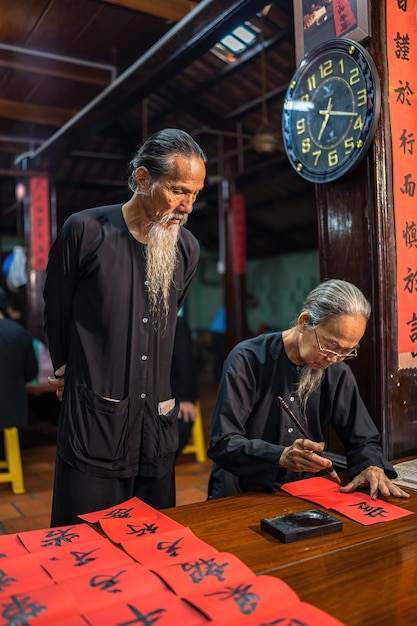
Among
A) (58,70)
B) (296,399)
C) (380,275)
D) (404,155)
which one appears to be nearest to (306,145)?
(404,155)

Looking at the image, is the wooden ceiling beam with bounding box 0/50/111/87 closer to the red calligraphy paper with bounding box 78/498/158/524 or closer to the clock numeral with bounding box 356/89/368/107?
the clock numeral with bounding box 356/89/368/107

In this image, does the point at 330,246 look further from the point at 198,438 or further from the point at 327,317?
the point at 198,438

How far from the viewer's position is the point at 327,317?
2.03m

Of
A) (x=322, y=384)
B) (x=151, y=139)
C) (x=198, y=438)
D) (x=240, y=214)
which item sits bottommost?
(x=198, y=438)

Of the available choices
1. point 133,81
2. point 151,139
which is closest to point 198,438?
point 133,81

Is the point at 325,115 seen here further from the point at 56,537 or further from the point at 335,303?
the point at 56,537

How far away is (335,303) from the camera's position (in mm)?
2016

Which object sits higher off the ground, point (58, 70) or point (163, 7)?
point (58, 70)

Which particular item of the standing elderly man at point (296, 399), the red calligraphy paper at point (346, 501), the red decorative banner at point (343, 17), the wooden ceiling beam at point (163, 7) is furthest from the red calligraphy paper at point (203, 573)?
the wooden ceiling beam at point (163, 7)

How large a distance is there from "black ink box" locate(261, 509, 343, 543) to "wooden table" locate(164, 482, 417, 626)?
0.02 m

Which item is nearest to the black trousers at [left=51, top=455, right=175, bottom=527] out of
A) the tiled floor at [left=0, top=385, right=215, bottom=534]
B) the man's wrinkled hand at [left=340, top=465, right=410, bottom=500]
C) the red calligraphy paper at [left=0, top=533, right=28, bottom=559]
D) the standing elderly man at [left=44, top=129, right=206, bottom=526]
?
the standing elderly man at [left=44, top=129, right=206, bottom=526]

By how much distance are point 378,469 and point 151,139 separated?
1.34m

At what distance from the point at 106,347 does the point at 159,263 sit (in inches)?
13.3

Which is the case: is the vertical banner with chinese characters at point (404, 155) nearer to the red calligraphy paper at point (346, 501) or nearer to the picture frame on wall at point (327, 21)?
the picture frame on wall at point (327, 21)
